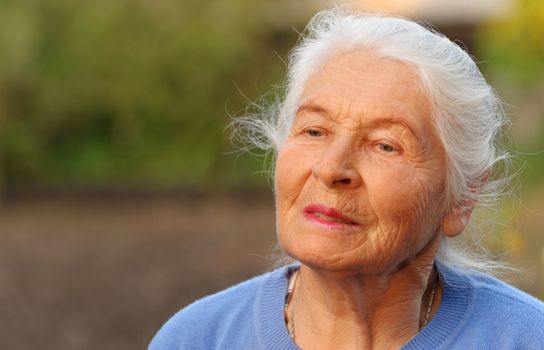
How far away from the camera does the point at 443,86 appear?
2570 millimetres

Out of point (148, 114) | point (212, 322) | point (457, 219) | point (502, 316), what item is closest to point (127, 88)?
point (148, 114)

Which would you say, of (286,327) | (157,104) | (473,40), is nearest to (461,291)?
(286,327)

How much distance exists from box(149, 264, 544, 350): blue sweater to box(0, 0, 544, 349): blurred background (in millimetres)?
8564

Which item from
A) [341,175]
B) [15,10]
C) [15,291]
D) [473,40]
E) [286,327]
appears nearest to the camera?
[341,175]

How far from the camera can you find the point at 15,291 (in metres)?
9.55

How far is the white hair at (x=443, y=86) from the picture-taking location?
2.57 m

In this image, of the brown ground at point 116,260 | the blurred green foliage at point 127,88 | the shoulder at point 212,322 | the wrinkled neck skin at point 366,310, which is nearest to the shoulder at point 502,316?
the wrinkled neck skin at point 366,310

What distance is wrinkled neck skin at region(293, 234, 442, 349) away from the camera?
2645 millimetres

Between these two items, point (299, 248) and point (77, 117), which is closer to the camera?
point (299, 248)

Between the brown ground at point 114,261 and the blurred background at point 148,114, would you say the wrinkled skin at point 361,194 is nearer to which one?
the brown ground at point 114,261

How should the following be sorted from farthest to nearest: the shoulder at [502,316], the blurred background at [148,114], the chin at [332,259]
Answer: the blurred background at [148,114] → the shoulder at [502,316] → the chin at [332,259]

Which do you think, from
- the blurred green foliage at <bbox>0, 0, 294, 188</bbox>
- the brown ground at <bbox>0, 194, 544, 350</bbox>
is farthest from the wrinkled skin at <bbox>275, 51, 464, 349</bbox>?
the blurred green foliage at <bbox>0, 0, 294, 188</bbox>

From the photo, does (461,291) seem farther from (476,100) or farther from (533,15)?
(533,15)

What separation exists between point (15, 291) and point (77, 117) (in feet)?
23.2
